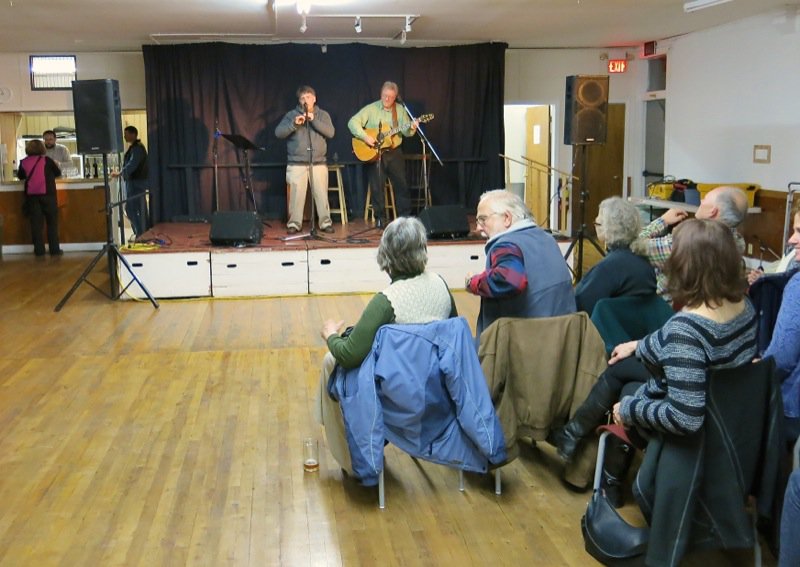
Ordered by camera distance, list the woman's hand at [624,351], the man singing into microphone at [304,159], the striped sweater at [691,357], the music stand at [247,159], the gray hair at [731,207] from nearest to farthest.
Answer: the striped sweater at [691,357], the woman's hand at [624,351], the gray hair at [731,207], the music stand at [247,159], the man singing into microphone at [304,159]

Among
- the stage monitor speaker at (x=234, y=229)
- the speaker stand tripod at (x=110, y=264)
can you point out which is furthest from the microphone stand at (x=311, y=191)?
the speaker stand tripod at (x=110, y=264)

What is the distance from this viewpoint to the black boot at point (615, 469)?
3.22 metres

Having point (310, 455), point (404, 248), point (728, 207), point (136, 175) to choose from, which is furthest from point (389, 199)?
point (404, 248)

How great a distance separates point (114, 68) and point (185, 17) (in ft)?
8.82

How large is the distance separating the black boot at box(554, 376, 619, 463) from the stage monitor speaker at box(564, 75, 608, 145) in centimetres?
514

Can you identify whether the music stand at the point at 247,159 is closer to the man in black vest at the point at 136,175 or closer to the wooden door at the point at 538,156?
the man in black vest at the point at 136,175

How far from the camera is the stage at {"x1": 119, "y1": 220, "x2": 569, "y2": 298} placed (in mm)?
7426

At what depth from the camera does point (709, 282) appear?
94.7 inches

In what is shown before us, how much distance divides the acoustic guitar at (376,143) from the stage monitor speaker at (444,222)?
0.90 metres

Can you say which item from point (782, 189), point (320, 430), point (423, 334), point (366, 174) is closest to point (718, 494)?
point (423, 334)

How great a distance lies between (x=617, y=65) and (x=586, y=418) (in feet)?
27.2

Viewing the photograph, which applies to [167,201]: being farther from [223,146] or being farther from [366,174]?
[366,174]

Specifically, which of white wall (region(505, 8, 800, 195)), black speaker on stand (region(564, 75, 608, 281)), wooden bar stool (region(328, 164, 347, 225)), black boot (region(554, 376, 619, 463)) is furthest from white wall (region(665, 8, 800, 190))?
black boot (region(554, 376, 619, 463))

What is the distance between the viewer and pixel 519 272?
11.1 feet
